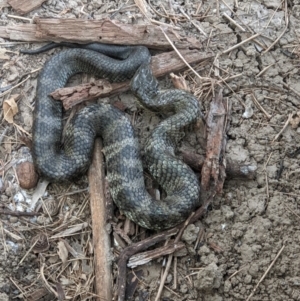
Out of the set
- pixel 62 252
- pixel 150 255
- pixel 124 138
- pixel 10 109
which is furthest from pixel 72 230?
pixel 10 109

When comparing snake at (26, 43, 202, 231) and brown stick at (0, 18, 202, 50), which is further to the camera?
brown stick at (0, 18, 202, 50)

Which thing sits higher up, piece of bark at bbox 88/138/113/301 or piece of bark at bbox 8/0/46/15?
piece of bark at bbox 8/0/46/15

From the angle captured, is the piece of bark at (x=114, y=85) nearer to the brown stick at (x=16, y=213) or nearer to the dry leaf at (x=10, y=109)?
the dry leaf at (x=10, y=109)

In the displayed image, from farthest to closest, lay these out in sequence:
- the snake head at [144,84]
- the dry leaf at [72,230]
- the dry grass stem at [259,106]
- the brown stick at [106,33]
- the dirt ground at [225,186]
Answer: the brown stick at [106,33] < the snake head at [144,84] < the dry grass stem at [259,106] < the dry leaf at [72,230] < the dirt ground at [225,186]

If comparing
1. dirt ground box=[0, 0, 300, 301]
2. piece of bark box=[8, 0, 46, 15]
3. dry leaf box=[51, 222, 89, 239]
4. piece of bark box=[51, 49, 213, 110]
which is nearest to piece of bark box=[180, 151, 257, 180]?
dirt ground box=[0, 0, 300, 301]

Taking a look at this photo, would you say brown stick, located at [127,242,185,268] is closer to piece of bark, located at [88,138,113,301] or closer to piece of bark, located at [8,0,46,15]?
piece of bark, located at [88,138,113,301]

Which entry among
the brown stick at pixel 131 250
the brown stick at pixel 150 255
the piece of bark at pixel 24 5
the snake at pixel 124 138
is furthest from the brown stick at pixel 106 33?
the brown stick at pixel 150 255
